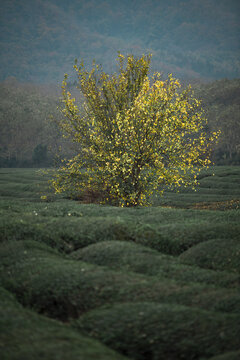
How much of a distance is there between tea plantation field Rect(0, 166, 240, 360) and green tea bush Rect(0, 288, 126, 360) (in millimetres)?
19

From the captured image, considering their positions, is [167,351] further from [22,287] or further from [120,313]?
[22,287]

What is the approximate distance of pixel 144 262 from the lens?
34.5 ft

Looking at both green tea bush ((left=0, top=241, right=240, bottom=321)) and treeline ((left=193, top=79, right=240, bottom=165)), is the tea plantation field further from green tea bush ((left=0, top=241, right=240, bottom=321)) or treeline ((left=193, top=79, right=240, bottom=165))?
treeline ((left=193, top=79, right=240, bottom=165))

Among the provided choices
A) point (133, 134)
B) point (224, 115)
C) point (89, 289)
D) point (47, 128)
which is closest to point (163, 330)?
point (89, 289)

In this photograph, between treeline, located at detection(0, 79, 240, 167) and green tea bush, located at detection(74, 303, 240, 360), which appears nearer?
green tea bush, located at detection(74, 303, 240, 360)

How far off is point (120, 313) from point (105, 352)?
131 centimetres

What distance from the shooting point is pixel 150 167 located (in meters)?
24.4

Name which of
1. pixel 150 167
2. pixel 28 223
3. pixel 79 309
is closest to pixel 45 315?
pixel 79 309

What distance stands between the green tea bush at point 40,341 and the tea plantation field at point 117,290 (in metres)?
0.02

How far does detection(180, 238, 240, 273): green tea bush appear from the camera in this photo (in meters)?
10.9

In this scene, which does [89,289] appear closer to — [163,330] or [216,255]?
[163,330]

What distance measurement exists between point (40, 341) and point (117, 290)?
8.71 ft

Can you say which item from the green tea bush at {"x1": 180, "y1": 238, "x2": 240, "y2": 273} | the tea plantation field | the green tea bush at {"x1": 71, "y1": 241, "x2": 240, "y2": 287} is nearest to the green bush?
the tea plantation field

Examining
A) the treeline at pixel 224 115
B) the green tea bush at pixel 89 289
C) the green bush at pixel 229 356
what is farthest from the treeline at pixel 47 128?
the green bush at pixel 229 356
